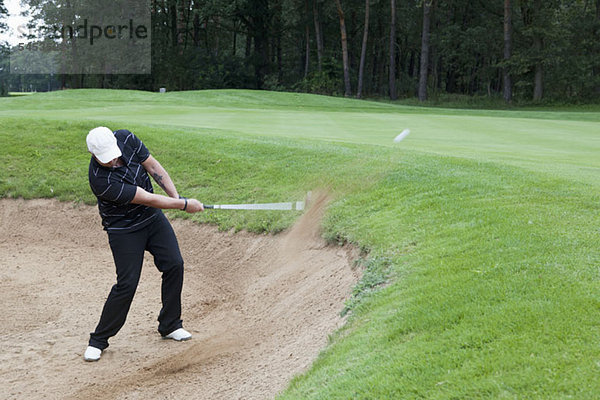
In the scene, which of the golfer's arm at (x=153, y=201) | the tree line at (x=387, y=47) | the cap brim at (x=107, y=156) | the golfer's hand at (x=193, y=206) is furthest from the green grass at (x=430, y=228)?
the tree line at (x=387, y=47)

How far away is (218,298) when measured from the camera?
8500 millimetres

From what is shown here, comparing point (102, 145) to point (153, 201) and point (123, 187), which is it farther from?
point (153, 201)

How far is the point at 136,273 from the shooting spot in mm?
6504

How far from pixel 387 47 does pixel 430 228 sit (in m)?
58.1

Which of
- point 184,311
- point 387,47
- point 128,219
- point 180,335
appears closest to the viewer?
point 128,219

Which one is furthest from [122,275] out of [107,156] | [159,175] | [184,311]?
[184,311]

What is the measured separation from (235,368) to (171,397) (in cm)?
63

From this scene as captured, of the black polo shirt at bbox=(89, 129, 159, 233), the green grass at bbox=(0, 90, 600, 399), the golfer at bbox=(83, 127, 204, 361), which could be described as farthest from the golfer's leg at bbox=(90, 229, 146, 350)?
the green grass at bbox=(0, 90, 600, 399)

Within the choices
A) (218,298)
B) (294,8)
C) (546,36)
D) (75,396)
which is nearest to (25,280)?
(218,298)

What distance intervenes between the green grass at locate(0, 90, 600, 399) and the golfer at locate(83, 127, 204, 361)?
2182 millimetres

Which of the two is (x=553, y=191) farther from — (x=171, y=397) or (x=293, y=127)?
(x=293, y=127)

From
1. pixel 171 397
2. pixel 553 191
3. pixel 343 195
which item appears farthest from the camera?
pixel 343 195

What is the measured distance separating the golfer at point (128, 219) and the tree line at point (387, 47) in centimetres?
3622

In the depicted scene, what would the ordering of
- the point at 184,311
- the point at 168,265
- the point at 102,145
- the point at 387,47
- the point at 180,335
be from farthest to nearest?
1. the point at 387,47
2. the point at 184,311
3. the point at 180,335
4. the point at 168,265
5. the point at 102,145
